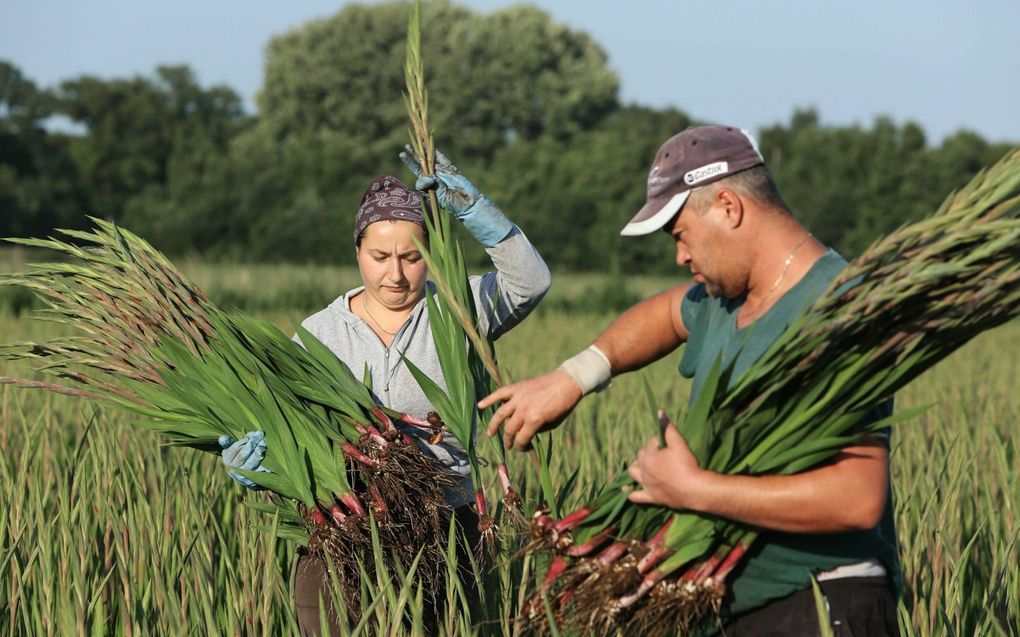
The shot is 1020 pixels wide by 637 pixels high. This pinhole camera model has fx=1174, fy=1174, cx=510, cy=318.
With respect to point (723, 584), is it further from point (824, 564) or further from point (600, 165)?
point (600, 165)

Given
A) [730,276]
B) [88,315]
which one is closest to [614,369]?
[730,276]

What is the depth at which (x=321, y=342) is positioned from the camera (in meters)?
2.61

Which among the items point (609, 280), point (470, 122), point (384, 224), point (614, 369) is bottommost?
point (614, 369)

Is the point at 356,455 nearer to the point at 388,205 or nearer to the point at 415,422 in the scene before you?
the point at 415,422

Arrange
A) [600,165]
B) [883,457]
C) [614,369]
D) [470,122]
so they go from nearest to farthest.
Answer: [883,457] → [614,369] → [600,165] → [470,122]

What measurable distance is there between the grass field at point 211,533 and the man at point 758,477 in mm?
270

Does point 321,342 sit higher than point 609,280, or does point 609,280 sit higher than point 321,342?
point 609,280

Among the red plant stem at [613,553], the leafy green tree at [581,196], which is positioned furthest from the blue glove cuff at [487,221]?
the leafy green tree at [581,196]

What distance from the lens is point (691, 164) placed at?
188 cm

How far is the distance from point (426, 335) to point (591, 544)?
881 mm

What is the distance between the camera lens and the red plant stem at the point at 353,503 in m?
2.36

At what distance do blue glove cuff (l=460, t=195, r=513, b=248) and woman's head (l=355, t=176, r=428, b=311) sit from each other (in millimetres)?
167

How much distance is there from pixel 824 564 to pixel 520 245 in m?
0.98

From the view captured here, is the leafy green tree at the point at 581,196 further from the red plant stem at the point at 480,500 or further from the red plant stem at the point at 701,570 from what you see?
the red plant stem at the point at 701,570
